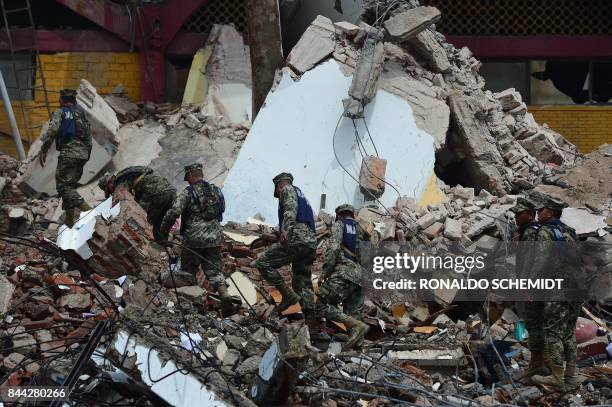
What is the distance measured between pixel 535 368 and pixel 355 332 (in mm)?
1669

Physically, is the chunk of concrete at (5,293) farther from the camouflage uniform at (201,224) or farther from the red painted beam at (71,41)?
the red painted beam at (71,41)

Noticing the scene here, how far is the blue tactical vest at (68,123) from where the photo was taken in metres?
13.3

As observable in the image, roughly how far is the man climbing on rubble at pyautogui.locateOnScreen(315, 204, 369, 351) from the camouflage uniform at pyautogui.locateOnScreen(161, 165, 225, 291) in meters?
1.12

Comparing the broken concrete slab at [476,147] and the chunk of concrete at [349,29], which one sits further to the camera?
the chunk of concrete at [349,29]

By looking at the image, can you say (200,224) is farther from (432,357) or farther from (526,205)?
(526,205)

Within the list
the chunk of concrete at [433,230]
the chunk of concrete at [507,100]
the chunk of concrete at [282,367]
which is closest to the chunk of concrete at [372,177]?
the chunk of concrete at [433,230]

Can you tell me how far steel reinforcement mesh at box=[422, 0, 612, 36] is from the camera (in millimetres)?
19484

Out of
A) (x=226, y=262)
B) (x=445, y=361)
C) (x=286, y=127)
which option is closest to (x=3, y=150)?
(x=286, y=127)

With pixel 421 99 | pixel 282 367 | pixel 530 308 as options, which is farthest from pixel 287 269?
pixel 282 367

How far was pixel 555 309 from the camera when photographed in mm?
9859

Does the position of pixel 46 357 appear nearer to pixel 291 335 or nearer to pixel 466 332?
pixel 291 335

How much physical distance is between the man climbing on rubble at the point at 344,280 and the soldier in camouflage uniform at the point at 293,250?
182 mm

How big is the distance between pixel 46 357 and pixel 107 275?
2.13 meters

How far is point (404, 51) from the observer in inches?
597
